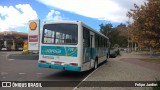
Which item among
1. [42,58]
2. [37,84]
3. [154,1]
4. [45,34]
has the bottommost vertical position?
[37,84]

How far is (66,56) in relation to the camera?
13977 millimetres

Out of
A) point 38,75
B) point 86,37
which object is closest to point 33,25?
point 86,37

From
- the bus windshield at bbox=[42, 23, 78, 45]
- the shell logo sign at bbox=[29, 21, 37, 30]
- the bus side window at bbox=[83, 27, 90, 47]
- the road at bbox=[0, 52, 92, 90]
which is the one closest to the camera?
the road at bbox=[0, 52, 92, 90]

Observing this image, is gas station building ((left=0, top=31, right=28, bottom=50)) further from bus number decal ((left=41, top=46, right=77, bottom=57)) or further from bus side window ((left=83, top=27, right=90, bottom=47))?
bus number decal ((left=41, top=46, right=77, bottom=57))

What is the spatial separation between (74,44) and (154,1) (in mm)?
4709

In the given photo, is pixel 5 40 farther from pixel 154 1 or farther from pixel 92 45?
pixel 154 1

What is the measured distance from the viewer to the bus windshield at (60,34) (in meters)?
14.1

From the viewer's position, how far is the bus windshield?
46.3 ft

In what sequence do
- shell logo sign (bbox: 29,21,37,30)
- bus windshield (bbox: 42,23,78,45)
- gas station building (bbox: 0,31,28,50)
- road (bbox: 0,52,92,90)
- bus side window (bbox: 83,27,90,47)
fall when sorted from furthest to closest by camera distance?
gas station building (bbox: 0,31,28,50), shell logo sign (bbox: 29,21,37,30), bus side window (bbox: 83,27,90,47), bus windshield (bbox: 42,23,78,45), road (bbox: 0,52,92,90)

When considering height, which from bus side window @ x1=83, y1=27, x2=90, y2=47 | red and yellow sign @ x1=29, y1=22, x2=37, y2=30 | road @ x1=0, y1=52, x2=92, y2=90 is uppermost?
red and yellow sign @ x1=29, y1=22, x2=37, y2=30

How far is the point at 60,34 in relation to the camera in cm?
1433

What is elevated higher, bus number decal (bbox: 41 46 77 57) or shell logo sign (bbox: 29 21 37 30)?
shell logo sign (bbox: 29 21 37 30)

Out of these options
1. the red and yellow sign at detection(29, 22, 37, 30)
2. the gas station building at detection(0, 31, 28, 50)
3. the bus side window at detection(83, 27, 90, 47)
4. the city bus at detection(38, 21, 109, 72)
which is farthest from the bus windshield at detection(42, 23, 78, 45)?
the gas station building at detection(0, 31, 28, 50)

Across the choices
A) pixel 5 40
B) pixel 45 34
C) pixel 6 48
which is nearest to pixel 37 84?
pixel 45 34
